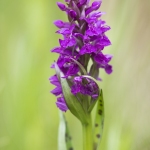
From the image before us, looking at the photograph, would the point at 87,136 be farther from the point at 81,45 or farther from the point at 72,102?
the point at 81,45

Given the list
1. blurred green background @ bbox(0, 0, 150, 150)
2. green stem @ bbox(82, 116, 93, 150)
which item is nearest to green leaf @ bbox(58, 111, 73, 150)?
green stem @ bbox(82, 116, 93, 150)

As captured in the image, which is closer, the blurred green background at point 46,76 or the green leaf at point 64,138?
the green leaf at point 64,138

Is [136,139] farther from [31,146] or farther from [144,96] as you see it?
[31,146]

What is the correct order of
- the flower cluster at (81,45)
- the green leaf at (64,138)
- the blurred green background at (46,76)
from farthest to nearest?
the blurred green background at (46,76) → the green leaf at (64,138) → the flower cluster at (81,45)

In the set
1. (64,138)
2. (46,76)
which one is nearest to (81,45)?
(64,138)

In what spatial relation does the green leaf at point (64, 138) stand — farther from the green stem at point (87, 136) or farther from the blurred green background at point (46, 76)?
the blurred green background at point (46, 76)

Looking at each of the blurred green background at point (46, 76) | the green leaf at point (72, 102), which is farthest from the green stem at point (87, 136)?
the blurred green background at point (46, 76)

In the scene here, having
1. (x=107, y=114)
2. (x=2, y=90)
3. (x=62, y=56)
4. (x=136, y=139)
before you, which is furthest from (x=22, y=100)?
(x=62, y=56)

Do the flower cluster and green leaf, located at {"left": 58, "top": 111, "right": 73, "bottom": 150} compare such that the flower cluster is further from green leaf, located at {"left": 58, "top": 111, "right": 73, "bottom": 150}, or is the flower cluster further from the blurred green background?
the blurred green background
